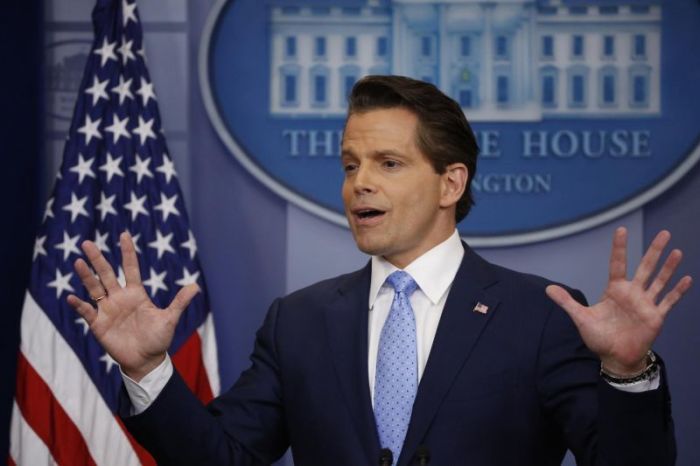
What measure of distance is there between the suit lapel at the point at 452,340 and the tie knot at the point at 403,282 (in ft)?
0.27

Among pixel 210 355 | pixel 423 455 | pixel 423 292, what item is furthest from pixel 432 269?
pixel 210 355

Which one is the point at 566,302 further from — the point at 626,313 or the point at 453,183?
the point at 453,183

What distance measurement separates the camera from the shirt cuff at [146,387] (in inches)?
73.0

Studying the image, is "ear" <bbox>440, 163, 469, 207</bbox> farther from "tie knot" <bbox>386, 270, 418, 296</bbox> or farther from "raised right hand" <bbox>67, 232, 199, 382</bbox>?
"raised right hand" <bbox>67, 232, 199, 382</bbox>

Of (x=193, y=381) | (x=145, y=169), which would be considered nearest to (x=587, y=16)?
(x=145, y=169)

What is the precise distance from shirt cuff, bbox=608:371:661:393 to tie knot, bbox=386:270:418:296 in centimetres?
53

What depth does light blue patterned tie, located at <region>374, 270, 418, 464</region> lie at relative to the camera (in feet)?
6.31

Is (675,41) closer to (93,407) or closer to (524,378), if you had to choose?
(524,378)

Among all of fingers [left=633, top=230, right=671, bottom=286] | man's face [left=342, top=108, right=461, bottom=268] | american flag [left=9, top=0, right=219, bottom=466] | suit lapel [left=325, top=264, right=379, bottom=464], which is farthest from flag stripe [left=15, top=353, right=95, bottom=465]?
fingers [left=633, top=230, right=671, bottom=286]

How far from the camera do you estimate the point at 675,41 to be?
3355 mm

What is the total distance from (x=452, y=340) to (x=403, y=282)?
18 centimetres

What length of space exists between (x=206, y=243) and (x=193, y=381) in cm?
49

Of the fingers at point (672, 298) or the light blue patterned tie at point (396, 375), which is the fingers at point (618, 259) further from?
the light blue patterned tie at point (396, 375)

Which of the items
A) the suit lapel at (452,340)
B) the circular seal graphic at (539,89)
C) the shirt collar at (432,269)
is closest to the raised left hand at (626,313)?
the suit lapel at (452,340)
